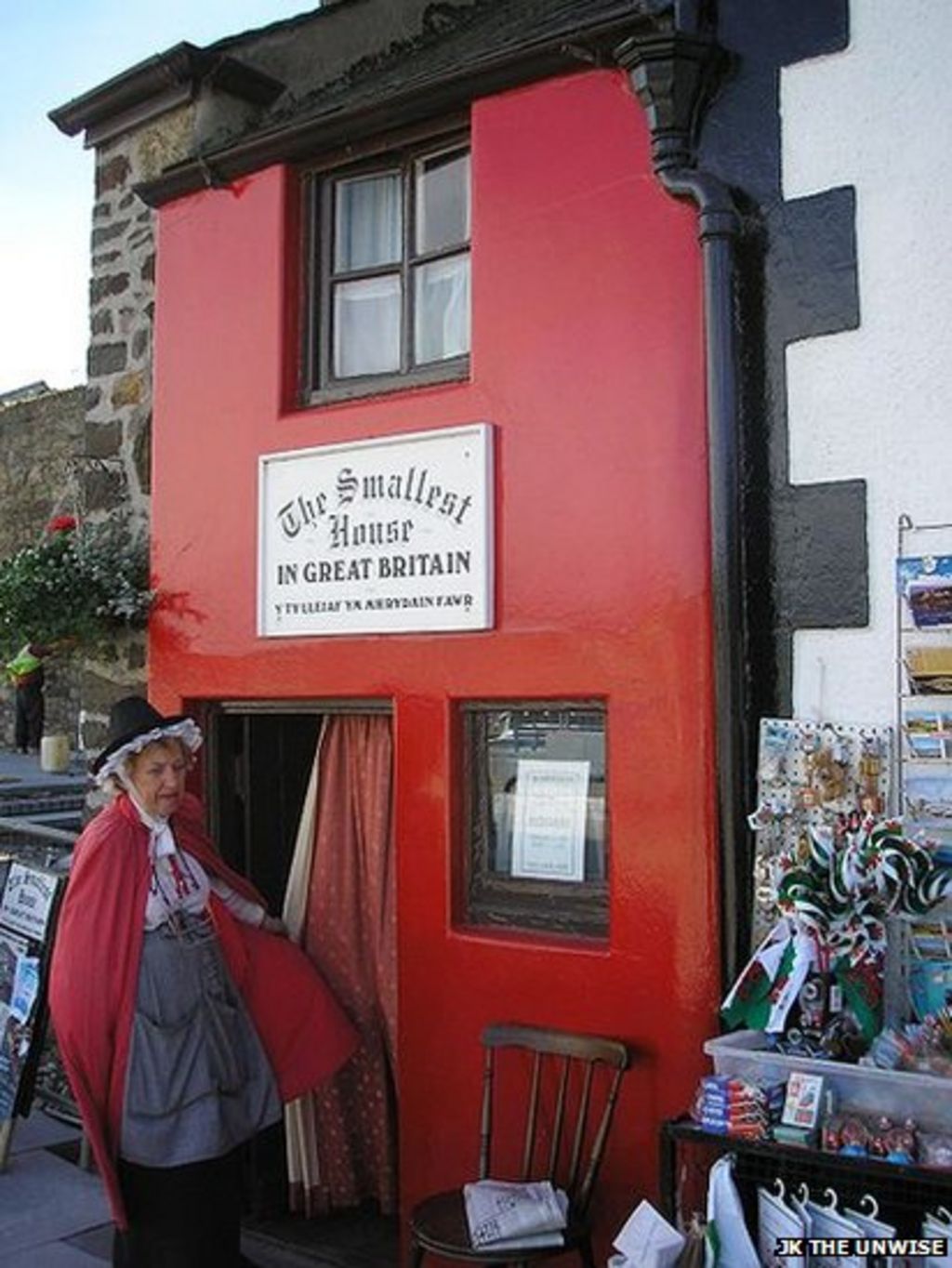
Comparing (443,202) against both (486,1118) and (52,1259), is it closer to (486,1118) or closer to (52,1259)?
(486,1118)

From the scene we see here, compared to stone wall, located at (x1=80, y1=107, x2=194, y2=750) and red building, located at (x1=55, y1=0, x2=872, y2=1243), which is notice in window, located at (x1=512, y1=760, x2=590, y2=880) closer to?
red building, located at (x1=55, y1=0, x2=872, y2=1243)

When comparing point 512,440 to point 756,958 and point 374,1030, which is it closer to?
point 756,958

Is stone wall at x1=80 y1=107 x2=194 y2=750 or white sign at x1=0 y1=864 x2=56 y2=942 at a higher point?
stone wall at x1=80 y1=107 x2=194 y2=750

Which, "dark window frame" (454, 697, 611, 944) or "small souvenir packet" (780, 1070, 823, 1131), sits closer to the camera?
"small souvenir packet" (780, 1070, 823, 1131)

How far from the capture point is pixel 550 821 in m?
4.40

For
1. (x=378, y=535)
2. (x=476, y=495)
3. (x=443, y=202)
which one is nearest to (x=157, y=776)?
(x=378, y=535)

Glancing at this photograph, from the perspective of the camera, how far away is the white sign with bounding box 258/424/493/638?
4.46m

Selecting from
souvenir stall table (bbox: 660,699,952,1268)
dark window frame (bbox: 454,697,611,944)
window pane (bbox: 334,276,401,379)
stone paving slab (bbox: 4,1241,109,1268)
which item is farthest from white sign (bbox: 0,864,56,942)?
souvenir stall table (bbox: 660,699,952,1268)

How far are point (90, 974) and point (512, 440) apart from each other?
7.15 ft

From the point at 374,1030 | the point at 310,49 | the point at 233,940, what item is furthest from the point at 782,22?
the point at 374,1030

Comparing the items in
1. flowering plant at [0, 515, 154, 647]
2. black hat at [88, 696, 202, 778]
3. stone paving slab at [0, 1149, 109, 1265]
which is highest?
flowering plant at [0, 515, 154, 647]

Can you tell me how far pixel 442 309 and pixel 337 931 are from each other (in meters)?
2.41

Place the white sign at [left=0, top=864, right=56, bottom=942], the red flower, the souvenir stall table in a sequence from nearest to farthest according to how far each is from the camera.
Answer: the souvenir stall table → the white sign at [left=0, top=864, right=56, bottom=942] → the red flower

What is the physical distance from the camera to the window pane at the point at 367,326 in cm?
498
